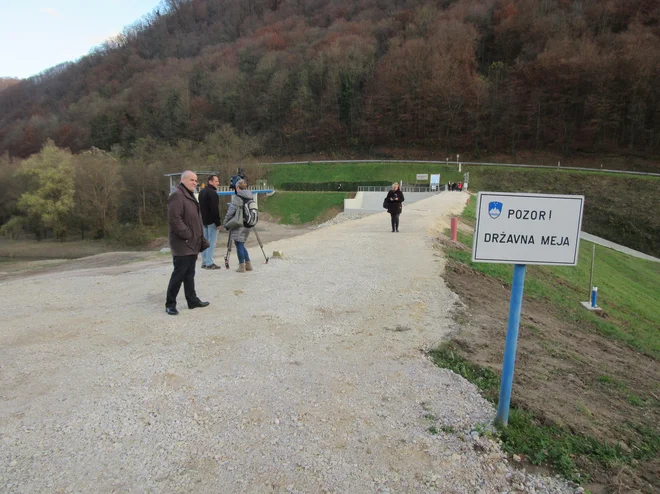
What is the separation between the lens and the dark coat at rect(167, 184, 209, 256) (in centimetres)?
639

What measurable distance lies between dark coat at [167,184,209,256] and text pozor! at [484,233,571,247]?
458 centimetres

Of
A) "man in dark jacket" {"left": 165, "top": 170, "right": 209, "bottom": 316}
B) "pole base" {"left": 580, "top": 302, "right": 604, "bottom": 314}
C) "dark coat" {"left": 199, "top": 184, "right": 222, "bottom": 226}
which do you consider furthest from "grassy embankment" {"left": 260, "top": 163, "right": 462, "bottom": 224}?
"man in dark jacket" {"left": 165, "top": 170, "right": 209, "bottom": 316}

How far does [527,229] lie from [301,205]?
45899mm

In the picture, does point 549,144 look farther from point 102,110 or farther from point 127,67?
point 127,67

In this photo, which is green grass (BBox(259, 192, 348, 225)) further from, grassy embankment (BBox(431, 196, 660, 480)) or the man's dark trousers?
the man's dark trousers

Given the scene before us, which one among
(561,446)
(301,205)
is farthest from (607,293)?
(301,205)

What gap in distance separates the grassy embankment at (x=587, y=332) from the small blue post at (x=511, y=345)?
0.15 m

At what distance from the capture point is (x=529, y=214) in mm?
3512

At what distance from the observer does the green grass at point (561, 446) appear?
11.0 ft

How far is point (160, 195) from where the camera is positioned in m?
49.6

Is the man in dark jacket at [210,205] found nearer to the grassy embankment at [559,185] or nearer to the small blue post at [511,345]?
the small blue post at [511,345]

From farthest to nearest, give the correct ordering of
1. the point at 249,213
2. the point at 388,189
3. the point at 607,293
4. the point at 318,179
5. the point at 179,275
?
the point at 318,179 < the point at 388,189 < the point at 607,293 < the point at 249,213 < the point at 179,275

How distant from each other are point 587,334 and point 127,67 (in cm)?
17246

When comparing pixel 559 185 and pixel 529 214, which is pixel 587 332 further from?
pixel 559 185
